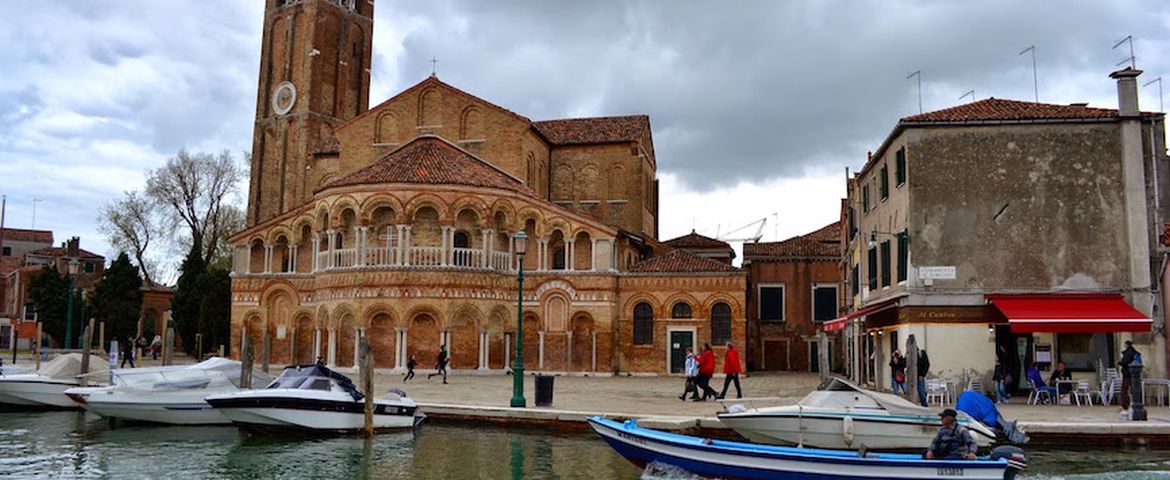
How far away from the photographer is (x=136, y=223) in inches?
2071

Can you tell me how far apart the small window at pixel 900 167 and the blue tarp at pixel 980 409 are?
9122 millimetres

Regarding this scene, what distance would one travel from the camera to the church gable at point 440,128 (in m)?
37.3

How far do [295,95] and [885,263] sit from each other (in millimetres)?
34895

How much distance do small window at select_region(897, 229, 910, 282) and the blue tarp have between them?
26.1 feet

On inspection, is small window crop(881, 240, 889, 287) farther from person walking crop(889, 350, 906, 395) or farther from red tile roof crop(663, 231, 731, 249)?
red tile roof crop(663, 231, 731, 249)

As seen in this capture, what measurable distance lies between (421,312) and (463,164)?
Answer: 603 centimetres

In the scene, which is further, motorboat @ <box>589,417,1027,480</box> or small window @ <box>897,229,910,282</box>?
small window @ <box>897,229,910,282</box>

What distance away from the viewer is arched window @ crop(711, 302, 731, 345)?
1326 inches

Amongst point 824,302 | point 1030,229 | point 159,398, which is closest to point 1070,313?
point 1030,229

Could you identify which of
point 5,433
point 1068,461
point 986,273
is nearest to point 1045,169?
point 986,273

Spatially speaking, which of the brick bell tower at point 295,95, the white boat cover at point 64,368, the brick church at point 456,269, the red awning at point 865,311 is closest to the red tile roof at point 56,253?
the brick bell tower at point 295,95

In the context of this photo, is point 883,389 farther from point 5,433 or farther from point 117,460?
point 5,433

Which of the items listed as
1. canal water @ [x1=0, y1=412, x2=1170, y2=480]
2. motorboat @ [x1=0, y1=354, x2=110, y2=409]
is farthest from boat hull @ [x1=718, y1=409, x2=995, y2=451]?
motorboat @ [x1=0, y1=354, x2=110, y2=409]

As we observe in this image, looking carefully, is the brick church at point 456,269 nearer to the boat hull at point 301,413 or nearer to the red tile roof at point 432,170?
the red tile roof at point 432,170
